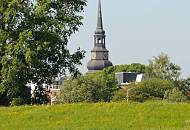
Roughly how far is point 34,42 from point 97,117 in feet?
45.2

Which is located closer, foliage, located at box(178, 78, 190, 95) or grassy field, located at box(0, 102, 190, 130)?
grassy field, located at box(0, 102, 190, 130)

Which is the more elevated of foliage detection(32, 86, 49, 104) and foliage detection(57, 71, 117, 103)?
foliage detection(57, 71, 117, 103)

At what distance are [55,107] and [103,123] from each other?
493cm

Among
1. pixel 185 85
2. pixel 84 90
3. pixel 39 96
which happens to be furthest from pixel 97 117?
pixel 185 85

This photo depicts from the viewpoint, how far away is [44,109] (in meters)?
28.8

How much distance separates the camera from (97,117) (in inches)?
1041

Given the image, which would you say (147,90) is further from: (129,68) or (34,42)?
(34,42)

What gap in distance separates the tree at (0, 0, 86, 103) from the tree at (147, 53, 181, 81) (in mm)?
70098

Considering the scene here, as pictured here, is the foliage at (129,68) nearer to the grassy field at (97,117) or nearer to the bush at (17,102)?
the bush at (17,102)

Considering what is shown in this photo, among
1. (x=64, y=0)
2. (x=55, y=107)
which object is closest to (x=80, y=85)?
(x=64, y=0)

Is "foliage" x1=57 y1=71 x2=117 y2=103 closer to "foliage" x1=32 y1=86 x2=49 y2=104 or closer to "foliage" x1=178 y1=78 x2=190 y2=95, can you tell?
"foliage" x1=178 y1=78 x2=190 y2=95

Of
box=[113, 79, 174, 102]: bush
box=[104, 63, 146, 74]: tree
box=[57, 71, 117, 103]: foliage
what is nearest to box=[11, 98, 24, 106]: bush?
box=[57, 71, 117, 103]: foliage

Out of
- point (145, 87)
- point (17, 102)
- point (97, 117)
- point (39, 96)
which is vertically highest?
point (145, 87)

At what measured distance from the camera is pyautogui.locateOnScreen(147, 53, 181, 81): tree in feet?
363
